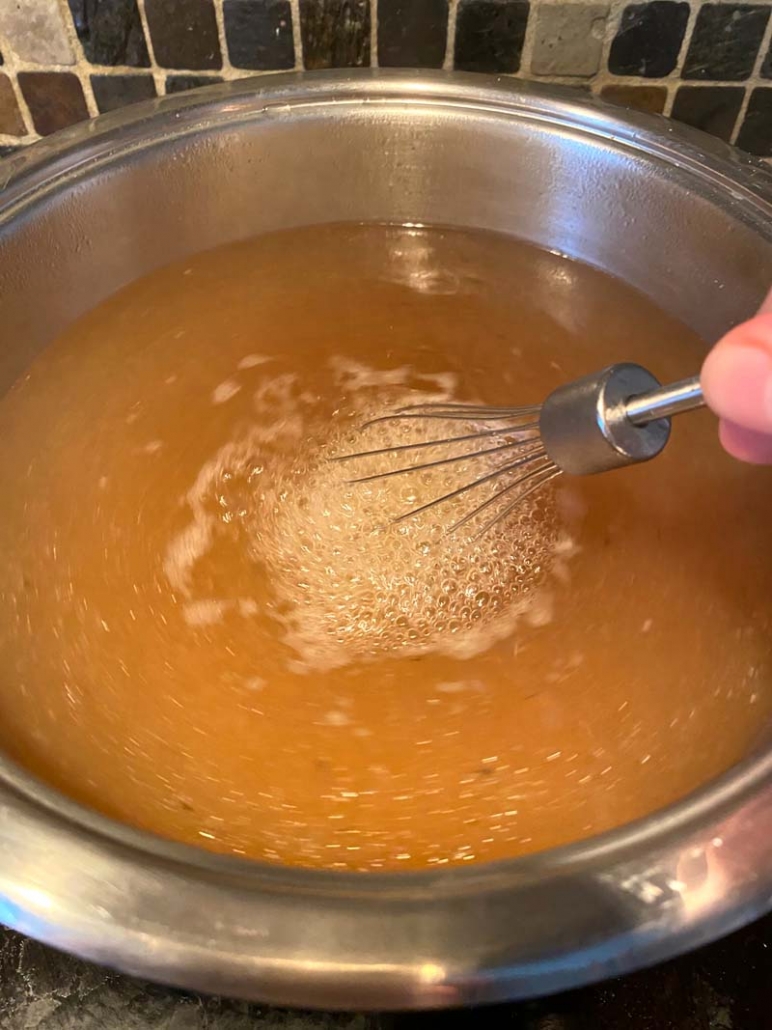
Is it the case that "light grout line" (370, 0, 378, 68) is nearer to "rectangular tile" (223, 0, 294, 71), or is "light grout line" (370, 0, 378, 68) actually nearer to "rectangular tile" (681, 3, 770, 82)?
"rectangular tile" (223, 0, 294, 71)

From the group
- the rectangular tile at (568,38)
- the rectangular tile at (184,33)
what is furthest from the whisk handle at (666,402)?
the rectangular tile at (184,33)

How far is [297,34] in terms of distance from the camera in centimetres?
87

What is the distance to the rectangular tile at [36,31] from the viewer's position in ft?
2.81

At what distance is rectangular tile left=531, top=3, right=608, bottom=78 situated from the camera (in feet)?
2.73

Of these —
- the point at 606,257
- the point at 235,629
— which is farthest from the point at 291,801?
the point at 606,257

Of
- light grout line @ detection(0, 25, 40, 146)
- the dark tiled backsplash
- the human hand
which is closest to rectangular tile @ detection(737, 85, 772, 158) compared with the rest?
the dark tiled backsplash

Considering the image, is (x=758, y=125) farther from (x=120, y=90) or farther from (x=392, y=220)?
(x=120, y=90)

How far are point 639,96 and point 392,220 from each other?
0.93 ft

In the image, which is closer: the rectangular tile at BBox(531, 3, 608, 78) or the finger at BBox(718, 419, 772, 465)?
the finger at BBox(718, 419, 772, 465)

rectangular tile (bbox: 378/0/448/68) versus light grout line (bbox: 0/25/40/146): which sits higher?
rectangular tile (bbox: 378/0/448/68)

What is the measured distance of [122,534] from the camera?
70 cm

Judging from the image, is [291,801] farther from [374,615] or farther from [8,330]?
[8,330]

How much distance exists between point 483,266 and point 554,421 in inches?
16.8

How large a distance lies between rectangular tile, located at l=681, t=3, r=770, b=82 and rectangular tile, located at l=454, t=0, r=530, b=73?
0.17 m
